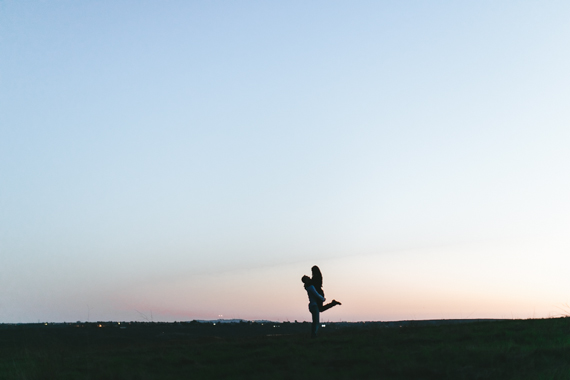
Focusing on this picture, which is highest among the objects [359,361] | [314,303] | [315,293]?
[315,293]

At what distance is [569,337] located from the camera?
15109mm

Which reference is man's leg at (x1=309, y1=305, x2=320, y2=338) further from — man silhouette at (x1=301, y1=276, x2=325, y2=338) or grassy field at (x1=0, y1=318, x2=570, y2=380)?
grassy field at (x1=0, y1=318, x2=570, y2=380)

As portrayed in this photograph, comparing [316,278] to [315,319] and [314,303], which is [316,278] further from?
[315,319]

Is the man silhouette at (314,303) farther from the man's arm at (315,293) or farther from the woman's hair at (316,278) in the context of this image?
the woman's hair at (316,278)

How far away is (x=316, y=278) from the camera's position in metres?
19.4

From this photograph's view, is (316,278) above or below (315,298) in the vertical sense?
above

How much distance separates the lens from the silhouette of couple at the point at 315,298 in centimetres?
1873

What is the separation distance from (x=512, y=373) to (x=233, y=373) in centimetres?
595

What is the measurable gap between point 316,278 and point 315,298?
83 cm

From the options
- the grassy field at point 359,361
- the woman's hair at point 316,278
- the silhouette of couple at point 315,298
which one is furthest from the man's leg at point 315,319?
the grassy field at point 359,361

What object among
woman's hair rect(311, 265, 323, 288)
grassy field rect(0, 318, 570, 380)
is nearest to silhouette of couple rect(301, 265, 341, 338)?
woman's hair rect(311, 265, 323, 288)

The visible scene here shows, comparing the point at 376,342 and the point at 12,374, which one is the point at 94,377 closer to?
the point at 12,374

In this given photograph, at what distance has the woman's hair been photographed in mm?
19328

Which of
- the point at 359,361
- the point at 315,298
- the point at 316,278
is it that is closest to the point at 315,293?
the point at 315,298
